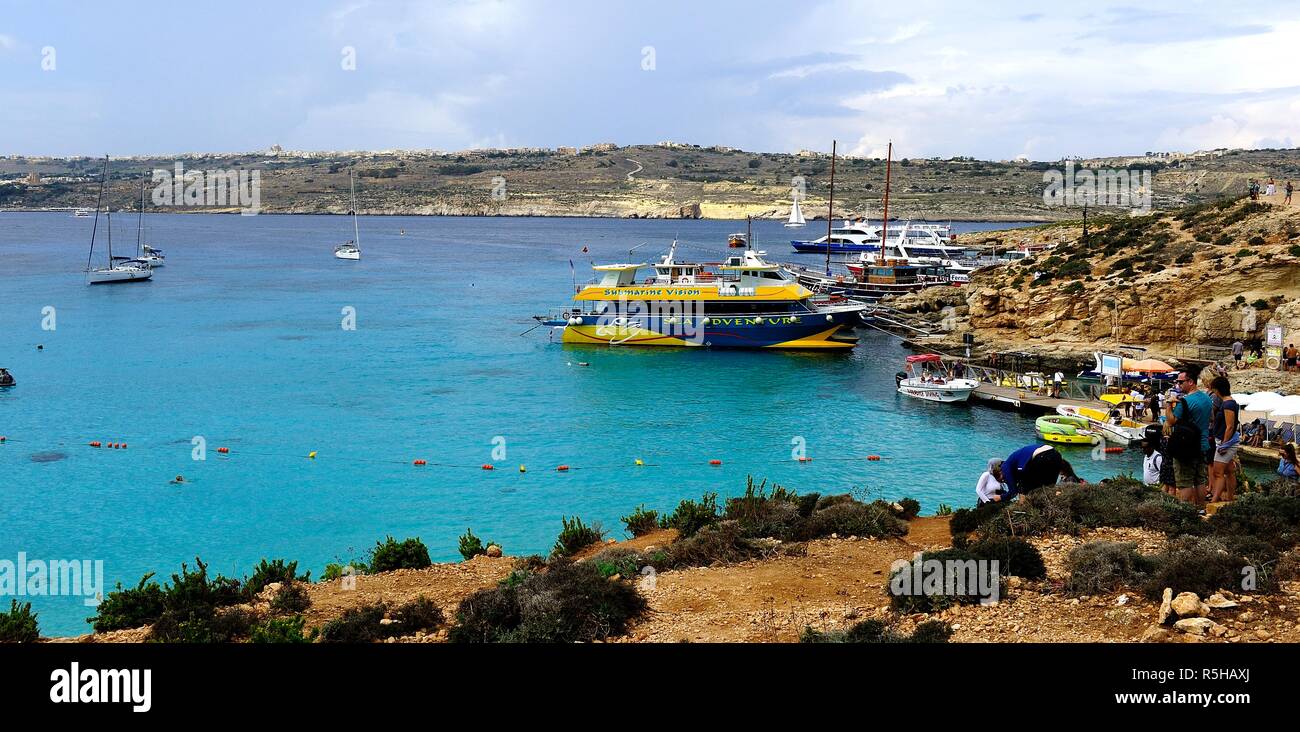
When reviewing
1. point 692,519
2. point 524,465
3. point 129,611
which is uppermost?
point 692,519

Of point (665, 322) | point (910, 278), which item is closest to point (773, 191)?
point (910, 278)

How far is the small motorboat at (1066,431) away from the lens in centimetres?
2420

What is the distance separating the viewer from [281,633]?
805 cm

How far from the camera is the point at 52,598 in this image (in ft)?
50.3

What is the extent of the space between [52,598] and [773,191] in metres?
164

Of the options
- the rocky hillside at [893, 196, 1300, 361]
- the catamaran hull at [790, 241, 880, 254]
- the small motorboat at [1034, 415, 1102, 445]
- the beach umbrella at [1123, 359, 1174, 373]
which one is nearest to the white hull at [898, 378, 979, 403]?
the small motorboat at [1034, 415, 1102, 445]

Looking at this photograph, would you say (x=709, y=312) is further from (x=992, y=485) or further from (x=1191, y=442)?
(x=1191, y=442)

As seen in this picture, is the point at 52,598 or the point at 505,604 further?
the point at 52,598

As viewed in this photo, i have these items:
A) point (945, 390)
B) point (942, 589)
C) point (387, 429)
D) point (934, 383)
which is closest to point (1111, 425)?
point (945, 390)

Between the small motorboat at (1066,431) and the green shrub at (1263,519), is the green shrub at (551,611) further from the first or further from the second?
the small motorboat at (1066,431)

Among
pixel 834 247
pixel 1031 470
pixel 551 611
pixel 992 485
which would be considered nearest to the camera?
pixel 551 611

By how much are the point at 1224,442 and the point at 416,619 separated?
8.82 metres

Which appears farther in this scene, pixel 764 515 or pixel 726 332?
pixel 726 332
